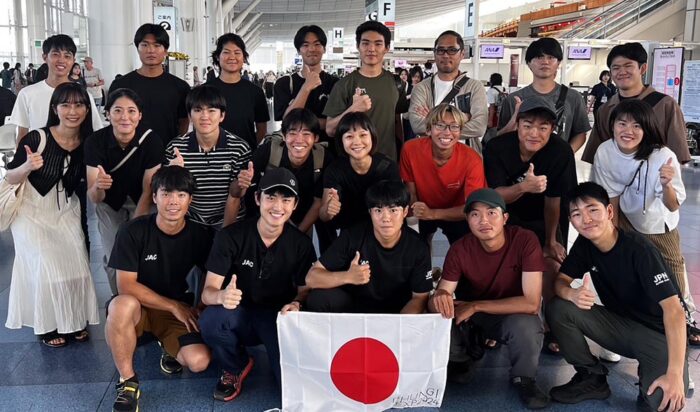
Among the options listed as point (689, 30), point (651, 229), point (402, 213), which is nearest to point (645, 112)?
point (651, 229)

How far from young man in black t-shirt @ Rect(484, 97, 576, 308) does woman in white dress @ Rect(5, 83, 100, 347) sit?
2.74 meters

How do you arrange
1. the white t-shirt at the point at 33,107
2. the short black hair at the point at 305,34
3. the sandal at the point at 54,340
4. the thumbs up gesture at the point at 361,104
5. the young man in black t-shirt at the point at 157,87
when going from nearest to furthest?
the sandal at the point at 54,340, the thumbs up gesture at the point at 361,104, the white t-shirt at the point at 33,107, the young man in black t-shirt at the point at 157,87, the short black hair at the point at 305,34

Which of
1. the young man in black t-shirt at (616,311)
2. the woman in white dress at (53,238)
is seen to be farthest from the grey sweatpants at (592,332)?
the woman in white dress at (53,238)

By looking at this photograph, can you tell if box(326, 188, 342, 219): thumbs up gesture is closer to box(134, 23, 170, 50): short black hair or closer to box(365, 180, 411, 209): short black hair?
box(365, 180, 411, 209): short black hair

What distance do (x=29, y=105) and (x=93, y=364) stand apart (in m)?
2.05

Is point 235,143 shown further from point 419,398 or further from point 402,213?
point 419,398

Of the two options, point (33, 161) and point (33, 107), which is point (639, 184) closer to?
point (33, 161)

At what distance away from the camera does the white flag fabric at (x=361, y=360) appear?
3049 millimetres

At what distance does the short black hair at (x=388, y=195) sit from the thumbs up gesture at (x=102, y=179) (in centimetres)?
165

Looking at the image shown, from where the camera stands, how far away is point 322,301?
3.40m

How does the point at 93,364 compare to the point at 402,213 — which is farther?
the point at 93,364

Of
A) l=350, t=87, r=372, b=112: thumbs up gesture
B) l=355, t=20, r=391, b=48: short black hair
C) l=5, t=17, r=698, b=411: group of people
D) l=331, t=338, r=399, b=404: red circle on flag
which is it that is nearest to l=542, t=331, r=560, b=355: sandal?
l=5, t=17, r=698, b=411: group of people

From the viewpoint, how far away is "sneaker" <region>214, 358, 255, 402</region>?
3322mm

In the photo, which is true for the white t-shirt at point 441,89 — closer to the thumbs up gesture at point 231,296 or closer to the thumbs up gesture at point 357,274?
the thumbs up gesture at point 357,274
